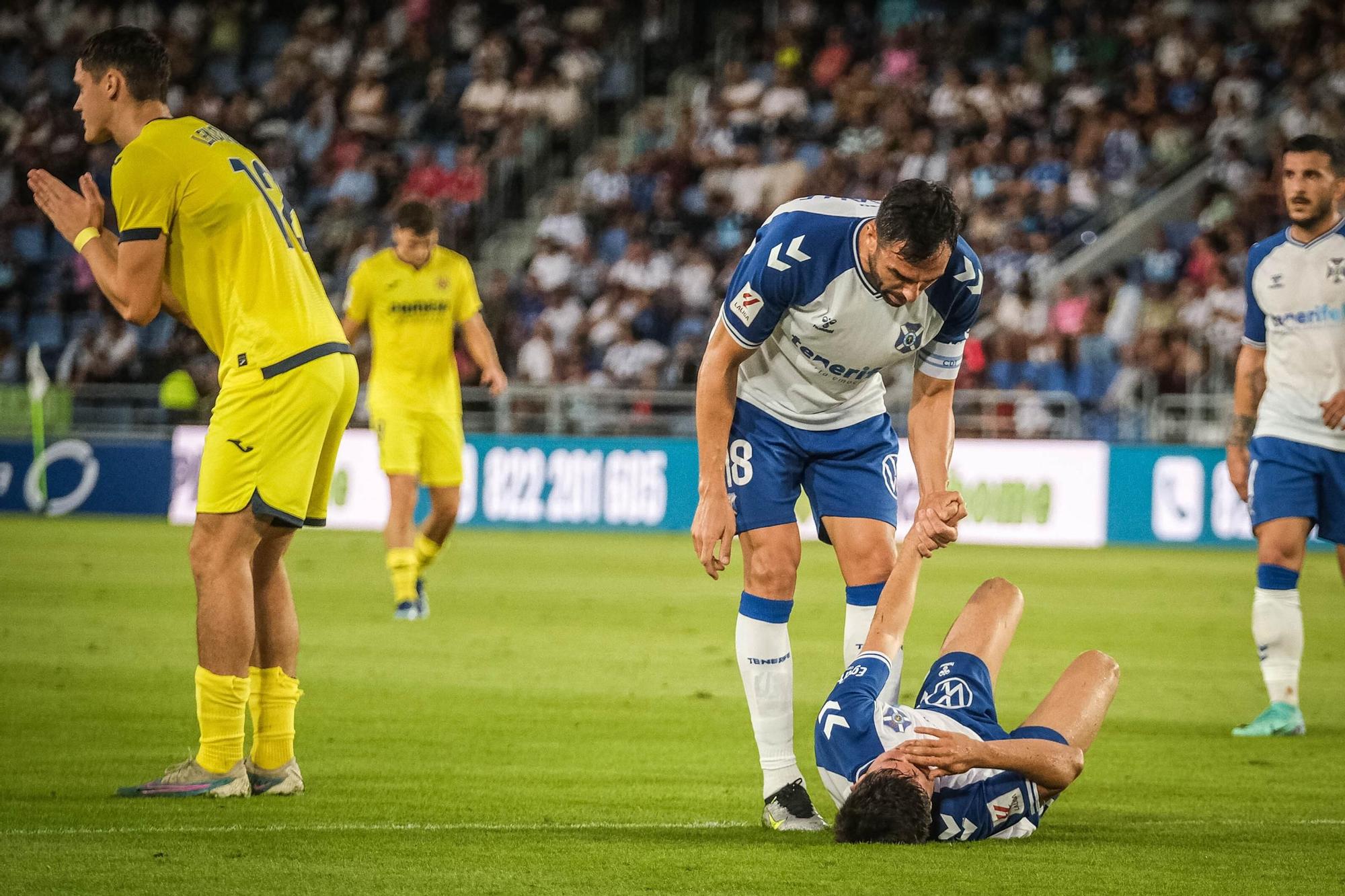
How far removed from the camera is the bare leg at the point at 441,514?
12555 mm

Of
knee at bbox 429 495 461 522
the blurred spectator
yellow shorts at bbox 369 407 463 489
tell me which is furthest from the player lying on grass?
the blurred spectator

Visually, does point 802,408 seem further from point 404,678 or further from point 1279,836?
point 404,678

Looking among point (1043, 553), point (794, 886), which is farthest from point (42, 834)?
point (1043, 553)

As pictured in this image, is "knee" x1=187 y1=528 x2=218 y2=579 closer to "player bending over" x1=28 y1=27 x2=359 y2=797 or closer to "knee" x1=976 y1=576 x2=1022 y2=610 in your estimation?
"player bending over" x1=28 y1=27 x2=359 y2=797

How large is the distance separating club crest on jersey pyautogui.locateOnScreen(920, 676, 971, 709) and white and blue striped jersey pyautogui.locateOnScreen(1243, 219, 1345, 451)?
3585 millimetres

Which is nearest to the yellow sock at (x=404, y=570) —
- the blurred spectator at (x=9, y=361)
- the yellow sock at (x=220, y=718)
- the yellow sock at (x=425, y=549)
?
the yellow sock at (x=425, y=549)

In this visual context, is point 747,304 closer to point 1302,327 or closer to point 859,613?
point 859,613

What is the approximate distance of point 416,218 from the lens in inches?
481

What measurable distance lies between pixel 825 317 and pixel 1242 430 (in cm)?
375

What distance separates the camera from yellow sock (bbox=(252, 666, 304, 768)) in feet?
20.7

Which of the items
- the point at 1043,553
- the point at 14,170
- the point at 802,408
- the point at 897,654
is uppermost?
the point at 14,170

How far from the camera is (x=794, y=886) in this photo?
4.85m

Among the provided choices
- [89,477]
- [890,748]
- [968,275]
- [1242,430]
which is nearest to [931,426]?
[968,275]

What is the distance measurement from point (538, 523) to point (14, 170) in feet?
39.1
